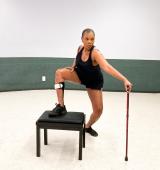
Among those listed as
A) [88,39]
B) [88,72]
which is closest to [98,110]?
[88,72]

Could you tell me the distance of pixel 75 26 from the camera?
6328mm

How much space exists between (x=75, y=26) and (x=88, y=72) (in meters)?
3.08

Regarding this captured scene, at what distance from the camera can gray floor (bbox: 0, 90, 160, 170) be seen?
10.4 ft

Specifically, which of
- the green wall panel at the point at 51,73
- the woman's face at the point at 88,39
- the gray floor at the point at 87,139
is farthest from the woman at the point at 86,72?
the green wall panel at the point at 51,73

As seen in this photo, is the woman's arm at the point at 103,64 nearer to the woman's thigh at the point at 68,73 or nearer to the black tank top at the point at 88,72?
the black tank top at the point at 88,72

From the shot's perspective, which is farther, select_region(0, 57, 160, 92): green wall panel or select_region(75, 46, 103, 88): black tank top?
select_region(0, 57, 160, 92): green wall panel

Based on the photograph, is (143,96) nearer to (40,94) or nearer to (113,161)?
(40,94)

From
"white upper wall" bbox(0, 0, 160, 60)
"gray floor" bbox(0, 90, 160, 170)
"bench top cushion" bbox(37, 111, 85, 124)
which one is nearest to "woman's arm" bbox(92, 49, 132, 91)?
"bench top cushion" bbox(37, 111, 85, 124)

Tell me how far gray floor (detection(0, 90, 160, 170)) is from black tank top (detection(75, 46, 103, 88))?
76cm

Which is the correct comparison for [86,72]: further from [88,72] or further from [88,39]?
[88,39]

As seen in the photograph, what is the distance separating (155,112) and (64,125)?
240 cm

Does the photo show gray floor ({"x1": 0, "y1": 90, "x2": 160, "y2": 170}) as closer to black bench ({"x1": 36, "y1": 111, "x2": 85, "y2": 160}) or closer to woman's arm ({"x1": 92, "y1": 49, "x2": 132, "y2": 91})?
black bench ({"x1": 36, "y1": 111, "x2": 85, "y2": 160})

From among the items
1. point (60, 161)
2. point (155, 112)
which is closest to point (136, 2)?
point (155, 112)

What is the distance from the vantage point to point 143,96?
20.3ft
